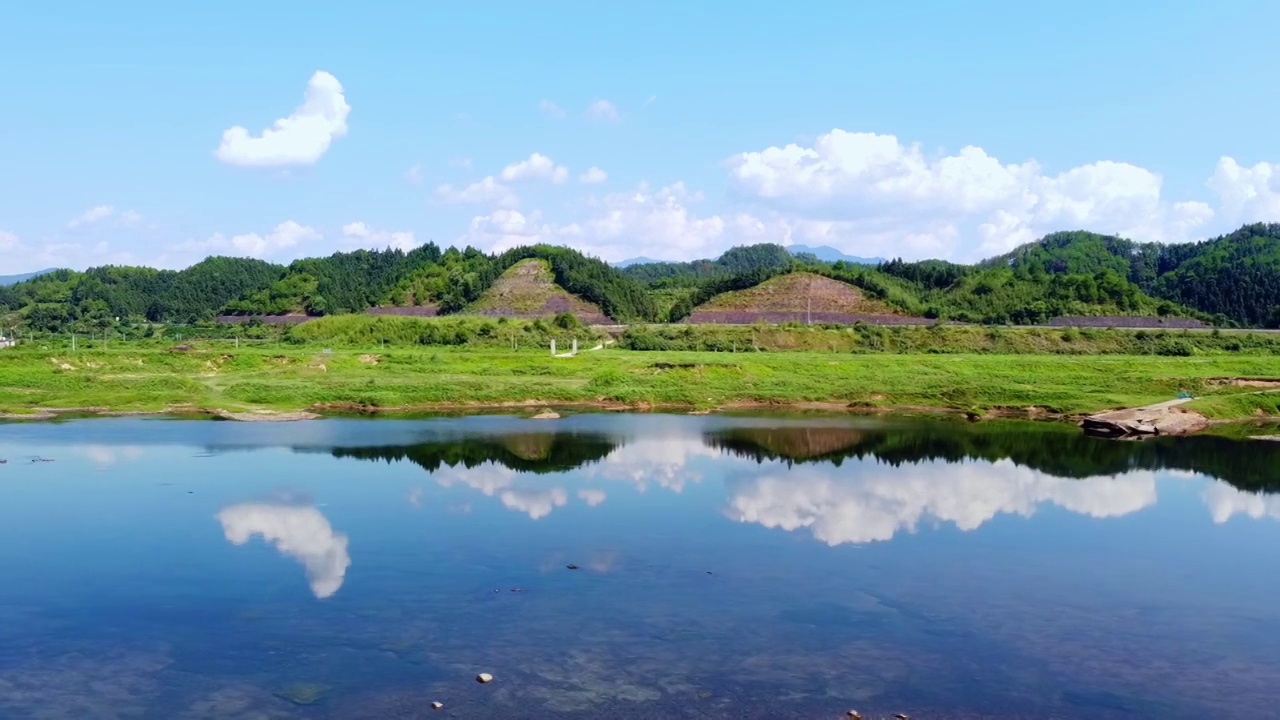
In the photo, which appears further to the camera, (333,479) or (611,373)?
(611,373)

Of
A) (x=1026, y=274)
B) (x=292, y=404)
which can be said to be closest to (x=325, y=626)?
(x=292, y=404)

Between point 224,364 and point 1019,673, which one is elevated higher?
point 224,364

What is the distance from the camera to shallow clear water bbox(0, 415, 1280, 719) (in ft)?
51.9

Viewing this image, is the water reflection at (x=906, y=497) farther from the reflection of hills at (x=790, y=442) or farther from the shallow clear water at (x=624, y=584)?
the reflection of hills at (x=790, y=442)

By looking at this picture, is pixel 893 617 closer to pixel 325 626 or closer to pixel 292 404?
pixel 325 626

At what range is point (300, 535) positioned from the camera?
24.8m

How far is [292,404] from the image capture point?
164 ft

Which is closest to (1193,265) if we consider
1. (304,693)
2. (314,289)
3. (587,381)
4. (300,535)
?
(587,381)

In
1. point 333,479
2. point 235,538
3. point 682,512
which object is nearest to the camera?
point 235,538

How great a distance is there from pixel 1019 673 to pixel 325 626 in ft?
36.8

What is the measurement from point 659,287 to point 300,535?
393ft

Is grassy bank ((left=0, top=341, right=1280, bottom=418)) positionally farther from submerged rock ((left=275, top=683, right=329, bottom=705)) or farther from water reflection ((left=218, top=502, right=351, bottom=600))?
submerged rock ((left=275, top=683, right=329, bottom=705))

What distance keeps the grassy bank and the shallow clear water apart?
14.6 meters

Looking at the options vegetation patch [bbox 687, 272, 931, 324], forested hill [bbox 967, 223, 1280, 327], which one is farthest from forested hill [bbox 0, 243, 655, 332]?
forested hill [bbox 967, 223, 1280, 327]
